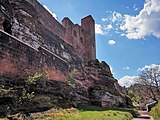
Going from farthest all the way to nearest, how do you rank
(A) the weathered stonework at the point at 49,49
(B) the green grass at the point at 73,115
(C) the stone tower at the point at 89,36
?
(C) the stone tower at the point at 89,36, (A) the weathered stonework at the point at 49,49, (B) the green grass at the point at 73,115

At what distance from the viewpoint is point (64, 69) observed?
1270 cm

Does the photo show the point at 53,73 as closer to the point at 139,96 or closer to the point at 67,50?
the point at 67,50

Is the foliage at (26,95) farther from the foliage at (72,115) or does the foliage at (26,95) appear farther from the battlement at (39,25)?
the battlement at (39,25)

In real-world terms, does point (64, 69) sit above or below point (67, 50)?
below

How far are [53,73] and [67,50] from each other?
1045cm

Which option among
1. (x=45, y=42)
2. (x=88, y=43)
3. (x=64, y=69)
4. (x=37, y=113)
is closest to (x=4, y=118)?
(x=37, y=113)

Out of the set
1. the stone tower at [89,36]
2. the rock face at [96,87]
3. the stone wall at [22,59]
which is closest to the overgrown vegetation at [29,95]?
the stone wall at [22,59]

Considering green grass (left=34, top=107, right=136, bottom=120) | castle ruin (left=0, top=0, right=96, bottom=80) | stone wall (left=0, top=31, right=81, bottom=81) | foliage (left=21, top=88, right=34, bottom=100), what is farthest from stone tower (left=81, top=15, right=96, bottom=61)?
foliage (left=21, top=88, right=34, bottom=100)

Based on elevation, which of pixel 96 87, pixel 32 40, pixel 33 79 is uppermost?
pixel 32 40

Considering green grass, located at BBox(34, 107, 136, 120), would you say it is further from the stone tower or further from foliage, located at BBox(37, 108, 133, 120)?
the stone tower

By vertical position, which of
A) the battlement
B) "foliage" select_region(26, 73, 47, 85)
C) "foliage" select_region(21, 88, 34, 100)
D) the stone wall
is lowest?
"foliage" select_region(21, 88, 34, 100)

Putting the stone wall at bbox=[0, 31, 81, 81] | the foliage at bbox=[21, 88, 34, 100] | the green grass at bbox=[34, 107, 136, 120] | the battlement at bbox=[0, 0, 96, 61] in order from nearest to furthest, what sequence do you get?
the foliage at bbox=[21, 88, 34, 100] < the stone wall at bbox=[0, 31, 81, 81] < the green grass at bbox=[34, 107, 136, 120] < the battlement at bbox=[0, 0, 96, 61]

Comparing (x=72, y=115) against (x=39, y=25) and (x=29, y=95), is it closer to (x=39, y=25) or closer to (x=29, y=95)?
(x=29, y=95)

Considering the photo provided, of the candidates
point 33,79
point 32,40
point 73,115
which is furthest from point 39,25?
point 73,115
